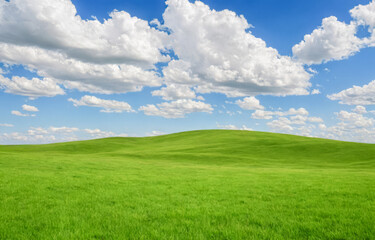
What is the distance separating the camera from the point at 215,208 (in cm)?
1019

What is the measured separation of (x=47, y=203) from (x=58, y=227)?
346 cm

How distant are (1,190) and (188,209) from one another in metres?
10.1

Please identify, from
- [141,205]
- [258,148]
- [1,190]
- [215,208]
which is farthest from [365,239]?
[258,148]

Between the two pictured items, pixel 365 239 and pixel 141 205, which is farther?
pixel 141 205

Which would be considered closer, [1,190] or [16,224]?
[16,224]

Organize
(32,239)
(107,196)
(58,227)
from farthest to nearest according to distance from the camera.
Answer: (107,196)
(58,227)
(32,239)

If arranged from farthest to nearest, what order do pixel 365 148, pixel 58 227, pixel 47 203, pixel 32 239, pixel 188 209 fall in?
pixel 365 148
pixel 47 203
pixel 188 209
pixel 58 227
pixel 32 239

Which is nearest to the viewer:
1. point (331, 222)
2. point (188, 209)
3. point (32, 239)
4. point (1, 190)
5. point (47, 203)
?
point (32, 239)

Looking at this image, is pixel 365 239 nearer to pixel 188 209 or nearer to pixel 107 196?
pixel 188 209

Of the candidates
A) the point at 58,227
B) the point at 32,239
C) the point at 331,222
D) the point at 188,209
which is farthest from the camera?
the point at 188,209

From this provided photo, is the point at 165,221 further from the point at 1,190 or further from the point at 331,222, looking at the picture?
the point at 1,190

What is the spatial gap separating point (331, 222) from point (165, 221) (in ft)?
18.2

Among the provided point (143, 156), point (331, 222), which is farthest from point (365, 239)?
point (143, 156)

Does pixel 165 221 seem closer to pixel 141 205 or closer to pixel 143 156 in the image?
pixel 141 205
